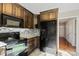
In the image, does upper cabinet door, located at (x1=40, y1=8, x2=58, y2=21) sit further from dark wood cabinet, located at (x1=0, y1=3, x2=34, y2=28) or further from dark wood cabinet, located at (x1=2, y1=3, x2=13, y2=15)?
dark wood cabinet, located at (x1=2, y1=3, x2=13, y2=15)

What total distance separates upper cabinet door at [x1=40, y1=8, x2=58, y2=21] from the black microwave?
0.30m

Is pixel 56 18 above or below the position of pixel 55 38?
above

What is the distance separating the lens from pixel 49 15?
1401 mm

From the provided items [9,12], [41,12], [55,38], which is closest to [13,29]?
[9,12]

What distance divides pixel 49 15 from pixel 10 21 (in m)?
0.52

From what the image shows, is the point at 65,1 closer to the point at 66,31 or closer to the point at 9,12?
the point at 66,31

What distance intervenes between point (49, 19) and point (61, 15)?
168mm

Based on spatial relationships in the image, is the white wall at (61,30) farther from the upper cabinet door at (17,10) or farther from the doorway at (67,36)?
the upper cabinet door at (17,10)

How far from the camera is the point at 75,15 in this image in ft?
4.38

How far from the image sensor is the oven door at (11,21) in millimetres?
1273

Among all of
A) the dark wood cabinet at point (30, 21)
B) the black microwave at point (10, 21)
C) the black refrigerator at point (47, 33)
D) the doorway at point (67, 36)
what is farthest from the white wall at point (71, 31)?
the black microwave at point (10, 21)

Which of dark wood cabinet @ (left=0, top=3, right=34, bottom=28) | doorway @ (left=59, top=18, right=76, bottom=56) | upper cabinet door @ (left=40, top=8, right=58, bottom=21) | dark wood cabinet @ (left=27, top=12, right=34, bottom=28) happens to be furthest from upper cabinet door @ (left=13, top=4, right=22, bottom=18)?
doorway @ (left=59, top=18, right=76, bottom=56)

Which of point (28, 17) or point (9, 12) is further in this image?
point (28, 17)

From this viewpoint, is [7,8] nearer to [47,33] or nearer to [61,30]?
[47,33]
